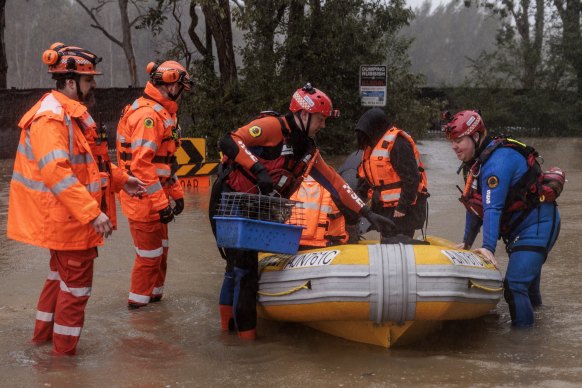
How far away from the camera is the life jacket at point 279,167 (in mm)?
6539

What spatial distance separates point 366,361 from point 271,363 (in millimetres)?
602

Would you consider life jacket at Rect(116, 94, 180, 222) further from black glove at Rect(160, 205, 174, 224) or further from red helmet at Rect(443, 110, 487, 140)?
red helmet at Rect(443, 110, 487, 140)

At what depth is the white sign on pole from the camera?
700 inches

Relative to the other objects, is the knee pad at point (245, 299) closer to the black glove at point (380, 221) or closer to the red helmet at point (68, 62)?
the black glove at point (380, 221)

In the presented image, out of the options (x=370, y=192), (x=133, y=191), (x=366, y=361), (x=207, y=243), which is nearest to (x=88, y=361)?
(x=133, y=191)

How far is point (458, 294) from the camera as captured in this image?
607 cm

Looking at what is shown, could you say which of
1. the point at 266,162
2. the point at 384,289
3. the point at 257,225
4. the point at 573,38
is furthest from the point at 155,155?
the point at 573,38

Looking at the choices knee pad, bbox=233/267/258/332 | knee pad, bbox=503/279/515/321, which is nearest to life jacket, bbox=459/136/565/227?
knee pad, bbox=503/279/515/321

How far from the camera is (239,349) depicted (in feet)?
20.9

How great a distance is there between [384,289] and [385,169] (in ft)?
6.57

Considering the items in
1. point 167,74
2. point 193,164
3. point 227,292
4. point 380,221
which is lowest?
point 227,292

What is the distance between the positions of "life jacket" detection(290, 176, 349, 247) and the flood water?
87cm

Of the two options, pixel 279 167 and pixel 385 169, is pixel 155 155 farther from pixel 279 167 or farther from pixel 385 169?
pixel 385 169

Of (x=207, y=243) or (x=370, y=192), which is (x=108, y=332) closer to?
(x=370, y=192)
